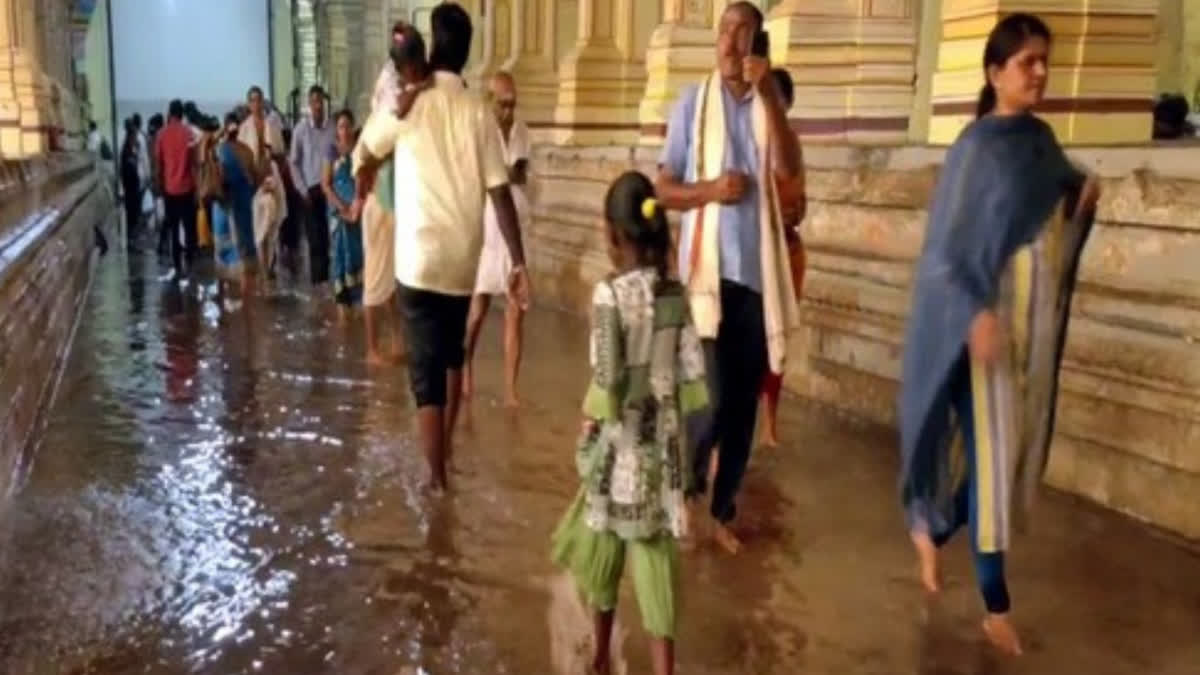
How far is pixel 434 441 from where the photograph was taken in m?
4.98

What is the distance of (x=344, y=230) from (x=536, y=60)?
226 inches

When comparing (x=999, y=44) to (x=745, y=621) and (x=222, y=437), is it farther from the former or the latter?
(x=222, y=437)

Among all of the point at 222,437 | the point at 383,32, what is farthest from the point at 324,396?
the point at 383,32

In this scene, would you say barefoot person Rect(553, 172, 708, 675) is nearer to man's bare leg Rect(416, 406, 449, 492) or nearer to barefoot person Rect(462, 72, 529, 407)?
man's bare leg Rect(416, 406, 449, 492)

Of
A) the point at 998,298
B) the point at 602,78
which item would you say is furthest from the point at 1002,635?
the point at 602,78

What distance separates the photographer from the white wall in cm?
2869

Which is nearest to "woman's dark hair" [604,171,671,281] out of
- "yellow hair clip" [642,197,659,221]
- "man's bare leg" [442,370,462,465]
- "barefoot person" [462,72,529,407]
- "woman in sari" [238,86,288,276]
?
"yellow hair clip" [642,197,659,221]

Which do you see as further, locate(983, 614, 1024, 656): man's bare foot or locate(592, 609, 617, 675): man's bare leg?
locate(983, 614, 1024, 656): man's bare foot

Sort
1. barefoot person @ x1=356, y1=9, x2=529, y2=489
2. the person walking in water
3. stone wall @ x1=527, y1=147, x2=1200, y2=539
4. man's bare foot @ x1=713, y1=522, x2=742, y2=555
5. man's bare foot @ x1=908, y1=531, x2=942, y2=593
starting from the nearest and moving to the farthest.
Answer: man's bare foot @ x1=908, y1=531, x2=942, y2=593, man's bare foot @ x1=713, y1=522, x2=742, y2=555, stone wall @ x1=527, y1=147, x2=1200, y2=539, barefoot person @ x1=356, y1=9, x2=529, y2=489, the person walking in water

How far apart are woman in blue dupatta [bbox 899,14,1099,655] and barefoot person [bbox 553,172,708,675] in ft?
2.02

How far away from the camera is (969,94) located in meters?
6.21

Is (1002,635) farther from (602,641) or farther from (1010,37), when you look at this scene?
(1010,37)

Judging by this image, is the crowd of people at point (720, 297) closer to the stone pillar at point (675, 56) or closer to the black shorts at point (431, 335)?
the black shorts at point (431, 335)

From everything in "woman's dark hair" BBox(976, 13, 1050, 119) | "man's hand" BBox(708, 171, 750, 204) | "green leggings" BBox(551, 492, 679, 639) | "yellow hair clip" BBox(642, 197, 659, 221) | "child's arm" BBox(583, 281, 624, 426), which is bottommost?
"green leggings" BBox(551, 492, 679, 639)
